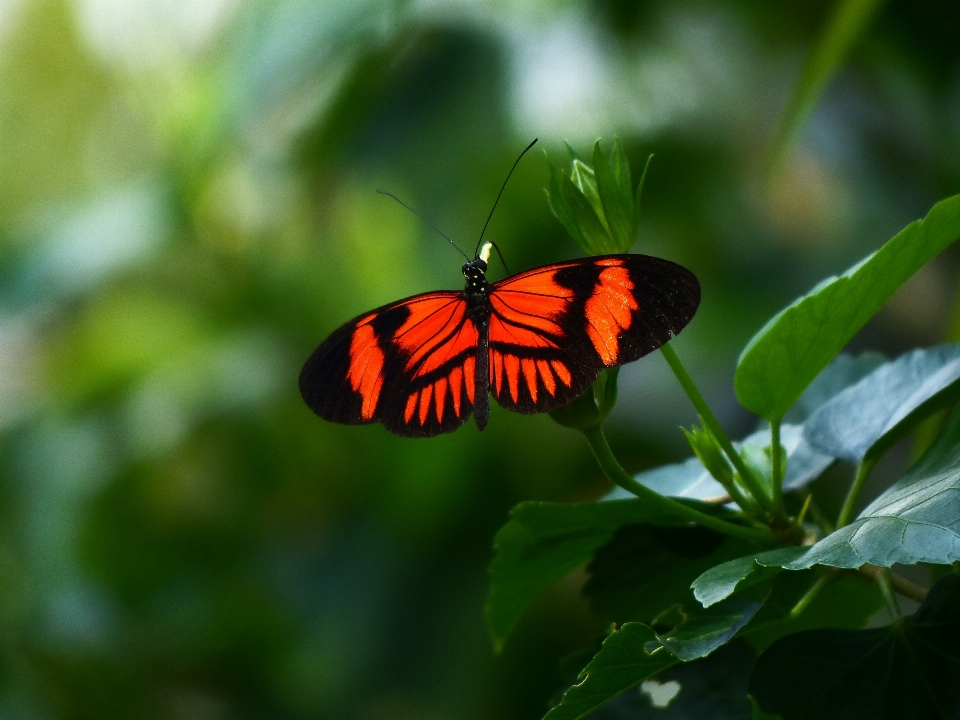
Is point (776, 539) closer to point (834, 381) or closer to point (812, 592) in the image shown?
point (812, 592)

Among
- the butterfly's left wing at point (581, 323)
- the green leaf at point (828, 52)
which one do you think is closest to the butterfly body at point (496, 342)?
the butterfly's left wing at point (581, 323)

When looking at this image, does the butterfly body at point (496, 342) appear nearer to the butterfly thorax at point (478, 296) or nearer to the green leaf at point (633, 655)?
the butterfly thorax at point (478, 296)

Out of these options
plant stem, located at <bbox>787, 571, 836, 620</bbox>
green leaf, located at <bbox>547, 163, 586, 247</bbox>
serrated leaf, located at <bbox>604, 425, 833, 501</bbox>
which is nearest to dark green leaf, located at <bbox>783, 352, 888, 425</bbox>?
serrated leaf, located at <bbox>604, 425, 833, 501</bbox>

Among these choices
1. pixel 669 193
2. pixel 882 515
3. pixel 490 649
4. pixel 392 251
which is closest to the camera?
pixel 882 515

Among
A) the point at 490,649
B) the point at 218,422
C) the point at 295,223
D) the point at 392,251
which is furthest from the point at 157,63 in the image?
the point at 490,649

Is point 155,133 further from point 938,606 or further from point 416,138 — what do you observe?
point 938,606
